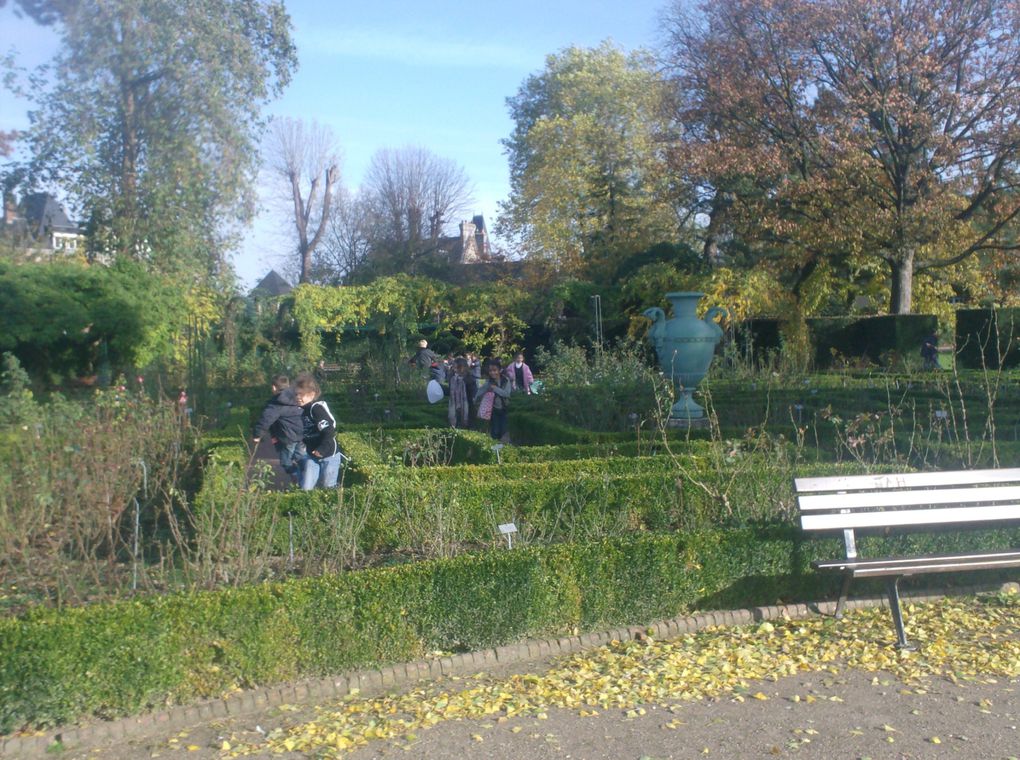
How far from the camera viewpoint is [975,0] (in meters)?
21.3

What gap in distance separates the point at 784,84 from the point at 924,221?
4.53 metres

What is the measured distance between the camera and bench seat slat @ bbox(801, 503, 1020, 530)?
5.57 metres

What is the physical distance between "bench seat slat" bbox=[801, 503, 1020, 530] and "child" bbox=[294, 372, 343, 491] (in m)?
4.15

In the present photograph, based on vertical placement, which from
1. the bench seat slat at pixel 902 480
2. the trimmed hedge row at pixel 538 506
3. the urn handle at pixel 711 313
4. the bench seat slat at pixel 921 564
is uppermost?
the urn handle at pixel 711 313

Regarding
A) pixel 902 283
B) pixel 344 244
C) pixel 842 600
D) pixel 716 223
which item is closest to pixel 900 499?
pixel 842 600

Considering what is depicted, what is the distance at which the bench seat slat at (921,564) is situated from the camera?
5176 mm

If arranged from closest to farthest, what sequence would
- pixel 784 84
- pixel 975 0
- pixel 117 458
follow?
pixel 117 458
pixel 975 0
pixel 784 84

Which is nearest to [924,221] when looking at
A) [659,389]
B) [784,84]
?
[784,84]

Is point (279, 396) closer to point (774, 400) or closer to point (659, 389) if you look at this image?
point (659, 389)

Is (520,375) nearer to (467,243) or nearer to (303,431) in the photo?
(303,431)

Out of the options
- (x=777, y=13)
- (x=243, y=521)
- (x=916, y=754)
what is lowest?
(x=916, y=754)

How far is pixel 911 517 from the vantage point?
572 centimetres

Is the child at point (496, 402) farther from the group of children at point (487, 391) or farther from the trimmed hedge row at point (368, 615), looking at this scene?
the trimmed hedge row at point (368, 615)

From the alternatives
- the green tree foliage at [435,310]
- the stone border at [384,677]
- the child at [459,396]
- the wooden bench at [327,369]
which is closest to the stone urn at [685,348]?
the child at [459,396]
